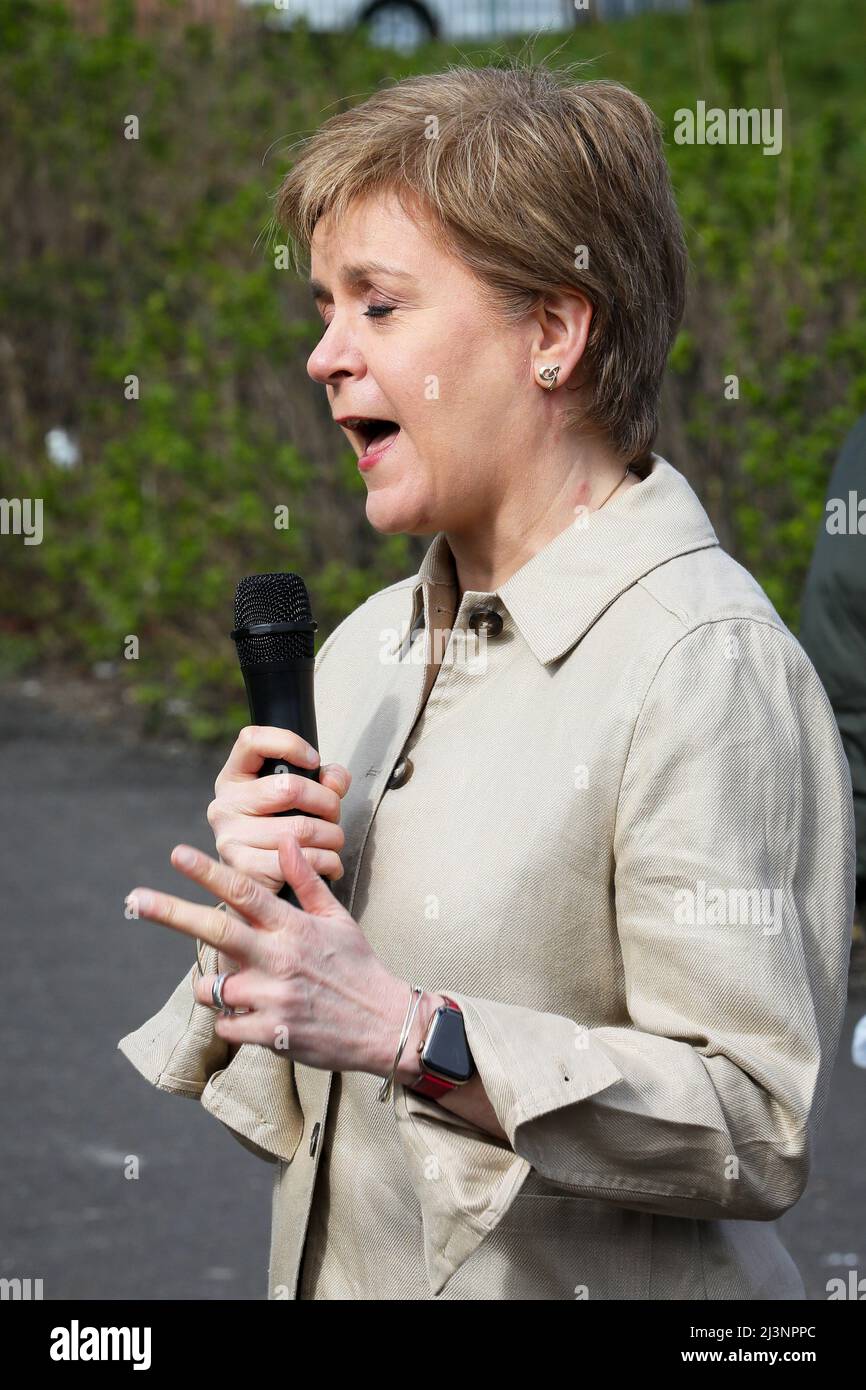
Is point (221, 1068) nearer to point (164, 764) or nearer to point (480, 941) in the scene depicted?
point (480, 941)

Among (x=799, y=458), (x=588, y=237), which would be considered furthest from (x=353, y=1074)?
(x=799, y=458)

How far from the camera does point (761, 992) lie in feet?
6.07

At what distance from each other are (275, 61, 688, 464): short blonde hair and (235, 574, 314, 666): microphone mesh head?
416 millimetres

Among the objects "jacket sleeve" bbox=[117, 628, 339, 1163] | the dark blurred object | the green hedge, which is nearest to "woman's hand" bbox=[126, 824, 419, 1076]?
"jacket sleeve" bbox=[117, 628, 339, 1163]

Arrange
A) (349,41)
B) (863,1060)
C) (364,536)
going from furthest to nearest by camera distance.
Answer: (349,41)
(364,536)
(863,1060)

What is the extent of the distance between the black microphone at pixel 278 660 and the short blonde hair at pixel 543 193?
0.43 metres

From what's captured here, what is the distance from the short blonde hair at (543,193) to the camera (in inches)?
81.7

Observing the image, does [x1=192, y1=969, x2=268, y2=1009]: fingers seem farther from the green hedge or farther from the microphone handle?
the green hedge

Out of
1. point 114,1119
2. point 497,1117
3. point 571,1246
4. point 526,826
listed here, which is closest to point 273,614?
point 526,826

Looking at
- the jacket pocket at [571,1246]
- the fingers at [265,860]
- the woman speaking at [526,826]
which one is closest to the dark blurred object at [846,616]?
the woman speaking at [526,826]

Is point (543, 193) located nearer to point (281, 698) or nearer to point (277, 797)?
point (281, 698)

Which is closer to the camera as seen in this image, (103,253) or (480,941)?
(480,941)

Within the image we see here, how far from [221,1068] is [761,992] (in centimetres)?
80

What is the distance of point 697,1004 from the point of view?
186cm
